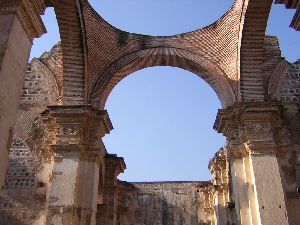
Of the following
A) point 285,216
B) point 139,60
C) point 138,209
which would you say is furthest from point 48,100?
point 138,209

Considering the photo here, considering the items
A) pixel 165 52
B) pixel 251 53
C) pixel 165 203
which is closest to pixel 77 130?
pixel 165 52

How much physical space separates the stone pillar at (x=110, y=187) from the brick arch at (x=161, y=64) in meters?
Answer: 3.43

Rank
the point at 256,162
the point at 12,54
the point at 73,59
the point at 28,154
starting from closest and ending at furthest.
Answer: the point at 12,54 < the point at 256,162 < the point at 73,59 < the point at 28,154

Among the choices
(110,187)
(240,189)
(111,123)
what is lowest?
(240,189)

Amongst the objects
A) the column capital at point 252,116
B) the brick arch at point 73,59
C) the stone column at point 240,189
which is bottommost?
the stone column at point 240,189

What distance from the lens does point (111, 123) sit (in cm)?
991

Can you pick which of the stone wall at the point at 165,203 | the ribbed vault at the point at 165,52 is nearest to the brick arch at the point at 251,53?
the ribbed vault at the point at 165,52

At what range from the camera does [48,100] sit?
10.4 meters

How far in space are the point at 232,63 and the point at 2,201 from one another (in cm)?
653

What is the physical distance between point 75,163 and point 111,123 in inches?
67.3

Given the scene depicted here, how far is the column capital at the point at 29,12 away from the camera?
424 centimetres

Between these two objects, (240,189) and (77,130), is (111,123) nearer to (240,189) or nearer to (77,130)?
(77,130)

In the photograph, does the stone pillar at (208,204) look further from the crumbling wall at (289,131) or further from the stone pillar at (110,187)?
the crumbling wall at (289,131)

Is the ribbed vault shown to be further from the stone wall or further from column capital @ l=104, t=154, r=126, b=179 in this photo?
the stone wall
